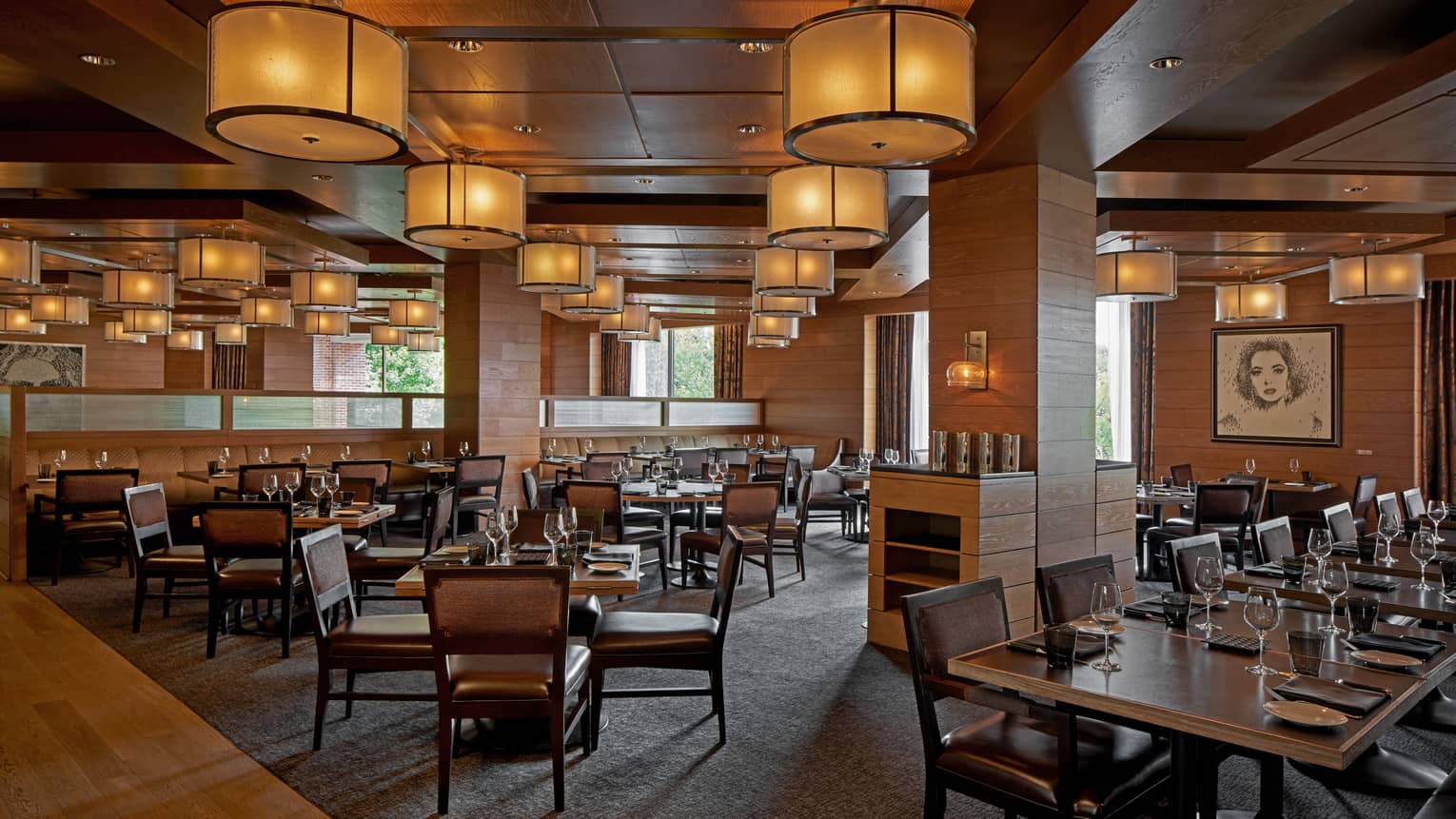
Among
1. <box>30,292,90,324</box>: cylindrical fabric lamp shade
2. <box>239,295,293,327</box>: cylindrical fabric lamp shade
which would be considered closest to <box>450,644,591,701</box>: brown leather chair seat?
<box>239,295,293,327</box>: cylindrical fabric lamp shade

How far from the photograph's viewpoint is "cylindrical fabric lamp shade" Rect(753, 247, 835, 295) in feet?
22.3

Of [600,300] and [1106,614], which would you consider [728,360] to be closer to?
[600,300]

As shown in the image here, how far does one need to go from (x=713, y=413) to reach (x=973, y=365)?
28.2 feet

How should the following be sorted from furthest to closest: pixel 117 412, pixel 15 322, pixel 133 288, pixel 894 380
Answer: pixel 894 380
pixel 15 322
pixel 133 288
pixel 117 412

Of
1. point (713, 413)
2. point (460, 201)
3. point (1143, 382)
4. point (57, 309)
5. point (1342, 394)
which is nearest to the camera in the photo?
point (460, 201)

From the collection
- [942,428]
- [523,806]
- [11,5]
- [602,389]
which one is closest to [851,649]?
[942,428]

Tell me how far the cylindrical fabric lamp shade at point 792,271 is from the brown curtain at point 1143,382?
6251mm

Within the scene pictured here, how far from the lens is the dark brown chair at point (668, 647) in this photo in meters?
3.66

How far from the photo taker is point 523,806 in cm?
319

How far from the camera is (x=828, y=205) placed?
4.32 meters

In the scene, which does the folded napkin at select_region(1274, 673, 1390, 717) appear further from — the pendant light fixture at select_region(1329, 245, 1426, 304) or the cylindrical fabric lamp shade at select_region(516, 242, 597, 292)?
the pendant light fixture at select_region(1329, 245, 1426, 304)

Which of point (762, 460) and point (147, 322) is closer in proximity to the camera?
point (762, 460)

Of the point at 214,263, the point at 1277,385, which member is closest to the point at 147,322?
the point at 214,263

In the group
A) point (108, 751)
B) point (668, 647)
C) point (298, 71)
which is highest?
point (298, 71)
